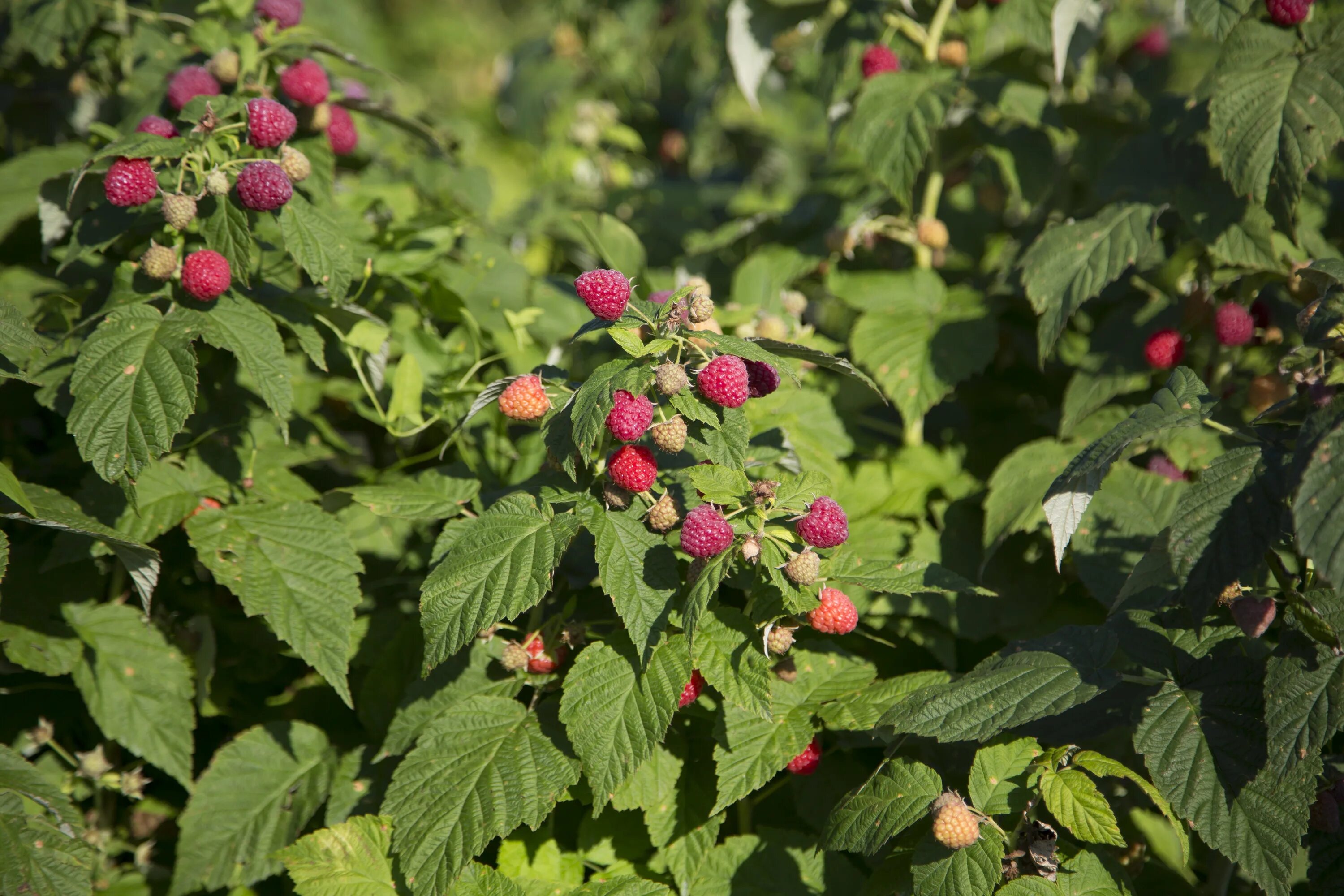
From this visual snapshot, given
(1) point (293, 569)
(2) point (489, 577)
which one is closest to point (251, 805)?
(1) point (293, 569)

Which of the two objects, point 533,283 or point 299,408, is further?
point 533,283

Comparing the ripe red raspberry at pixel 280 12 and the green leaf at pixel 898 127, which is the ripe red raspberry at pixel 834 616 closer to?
the green leaf at pixel 898 127

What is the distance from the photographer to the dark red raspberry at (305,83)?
1.84 metres

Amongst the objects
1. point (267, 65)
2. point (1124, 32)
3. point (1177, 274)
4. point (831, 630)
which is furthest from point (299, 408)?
point (1124, 32)

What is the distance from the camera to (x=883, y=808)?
4.57ft

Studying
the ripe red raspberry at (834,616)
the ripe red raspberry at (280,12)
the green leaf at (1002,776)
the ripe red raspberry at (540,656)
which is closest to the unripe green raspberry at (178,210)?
the ripe red raspberry at (280,12)

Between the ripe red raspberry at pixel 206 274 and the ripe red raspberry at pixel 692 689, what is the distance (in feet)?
3.30

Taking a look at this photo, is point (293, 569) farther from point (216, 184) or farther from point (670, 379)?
point (670, 379)

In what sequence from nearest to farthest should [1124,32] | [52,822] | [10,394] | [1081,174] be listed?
[52,822] → [10,394] → [1081,174] → [1124,32]

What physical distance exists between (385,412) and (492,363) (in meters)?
0.28

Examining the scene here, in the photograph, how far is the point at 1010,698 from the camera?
54.4 inches

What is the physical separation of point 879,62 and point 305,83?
1324 mm

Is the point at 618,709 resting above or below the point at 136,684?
above

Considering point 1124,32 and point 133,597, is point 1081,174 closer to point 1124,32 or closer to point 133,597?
point 1124,32
